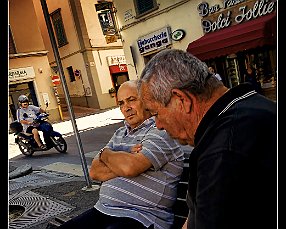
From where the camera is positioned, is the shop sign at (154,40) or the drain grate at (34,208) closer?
the drain grate at (34,208)

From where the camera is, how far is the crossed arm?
1.74 m

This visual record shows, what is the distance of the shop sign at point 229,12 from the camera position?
29.9 ft

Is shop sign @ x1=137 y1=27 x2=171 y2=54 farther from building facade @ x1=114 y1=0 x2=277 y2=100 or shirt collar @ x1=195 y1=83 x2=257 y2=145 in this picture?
shirt collar @ x1=195 y1=83 x2=257 y2=145

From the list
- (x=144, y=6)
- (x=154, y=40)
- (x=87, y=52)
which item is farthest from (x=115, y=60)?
(x=154, y=40)

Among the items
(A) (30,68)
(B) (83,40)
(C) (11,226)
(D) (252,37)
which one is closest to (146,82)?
(C) (11,226)

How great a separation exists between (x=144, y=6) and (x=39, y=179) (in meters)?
9.14

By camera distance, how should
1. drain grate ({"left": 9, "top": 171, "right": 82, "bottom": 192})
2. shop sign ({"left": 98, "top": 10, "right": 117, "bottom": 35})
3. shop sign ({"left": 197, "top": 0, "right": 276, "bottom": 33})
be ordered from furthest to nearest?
shop sign ({"left": 98, "top": 10, "right": 117, "bottom": 35})
shop sign ({"left": 197, "top": 0, "right": 276, "bottom": 33})
drain grate ({"left": 9, "top": 171, "right": 82, "bottom": 192})

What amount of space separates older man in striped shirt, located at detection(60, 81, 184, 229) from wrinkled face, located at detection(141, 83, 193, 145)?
0.44 m

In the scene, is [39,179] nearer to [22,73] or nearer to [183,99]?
[183,99]

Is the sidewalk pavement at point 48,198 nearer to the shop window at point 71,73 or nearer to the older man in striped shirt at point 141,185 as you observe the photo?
the older man in striped shirt at point 141,185

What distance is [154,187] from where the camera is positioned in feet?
5.86

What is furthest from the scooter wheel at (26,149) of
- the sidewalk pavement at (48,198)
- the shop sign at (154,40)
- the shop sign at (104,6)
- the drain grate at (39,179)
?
the shop sign at (104,6)

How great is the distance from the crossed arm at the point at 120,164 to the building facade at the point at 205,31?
621 centimetres

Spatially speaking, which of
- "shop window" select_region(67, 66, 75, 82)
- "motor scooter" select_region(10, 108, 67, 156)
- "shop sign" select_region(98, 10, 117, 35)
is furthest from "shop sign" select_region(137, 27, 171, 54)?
"shop window" select_region(67, 66, 75, 82)
